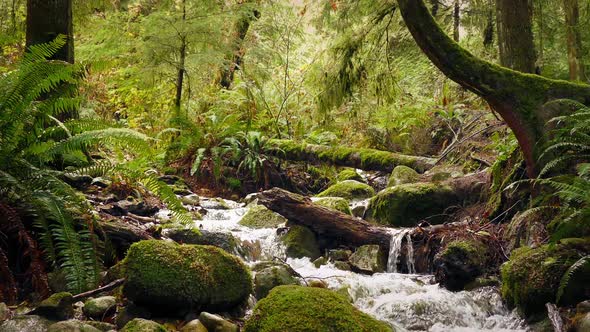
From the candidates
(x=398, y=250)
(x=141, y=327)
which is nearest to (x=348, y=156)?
(x=398, y=250)

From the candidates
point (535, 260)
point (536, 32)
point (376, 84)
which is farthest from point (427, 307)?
point (536, 32)

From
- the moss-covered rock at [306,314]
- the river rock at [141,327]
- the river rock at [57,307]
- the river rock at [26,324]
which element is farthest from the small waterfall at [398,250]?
the river rock at [26,324]

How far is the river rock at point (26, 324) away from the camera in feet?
9.17

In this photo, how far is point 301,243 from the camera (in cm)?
617

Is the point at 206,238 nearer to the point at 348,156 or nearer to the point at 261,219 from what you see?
the point at 261,219

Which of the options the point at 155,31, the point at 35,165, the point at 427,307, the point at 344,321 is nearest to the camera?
the point at 344,321

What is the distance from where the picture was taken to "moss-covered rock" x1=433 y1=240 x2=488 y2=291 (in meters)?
4.82

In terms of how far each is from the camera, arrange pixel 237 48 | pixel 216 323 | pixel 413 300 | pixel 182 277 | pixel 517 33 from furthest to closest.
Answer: pixel 237 48 → pixel 517 33 → pixel 413 300 → pixel 182 277 → pixel 216 323

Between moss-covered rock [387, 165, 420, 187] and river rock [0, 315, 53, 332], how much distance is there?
600 cm

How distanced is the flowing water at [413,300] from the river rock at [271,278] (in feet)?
1.59

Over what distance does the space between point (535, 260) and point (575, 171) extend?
118 centimetres

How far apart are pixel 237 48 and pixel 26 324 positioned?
931cm

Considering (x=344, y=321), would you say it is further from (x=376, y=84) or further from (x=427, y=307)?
(x=376, y=84)

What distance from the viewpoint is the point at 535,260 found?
4027 millimetres
